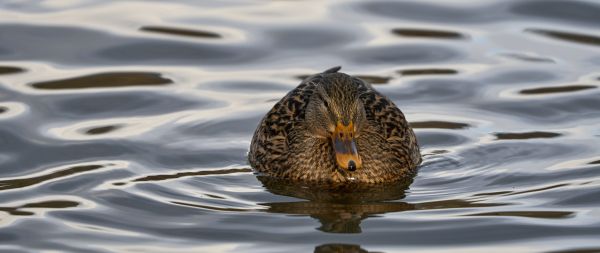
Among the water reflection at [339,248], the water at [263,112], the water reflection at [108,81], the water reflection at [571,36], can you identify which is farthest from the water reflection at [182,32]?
the water reflection at [339,248]

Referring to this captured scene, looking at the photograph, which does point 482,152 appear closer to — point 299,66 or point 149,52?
point 299,66

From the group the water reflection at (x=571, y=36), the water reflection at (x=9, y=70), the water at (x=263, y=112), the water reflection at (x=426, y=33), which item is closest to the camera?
the water at (x=263, y=112)

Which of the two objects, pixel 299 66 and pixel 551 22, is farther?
pixel 551 22

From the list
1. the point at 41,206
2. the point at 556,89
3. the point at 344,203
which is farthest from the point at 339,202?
the point at 556,89

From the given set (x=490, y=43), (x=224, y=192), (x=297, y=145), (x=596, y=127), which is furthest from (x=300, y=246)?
(x=490, y=43)

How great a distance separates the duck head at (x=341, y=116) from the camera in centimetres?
1173

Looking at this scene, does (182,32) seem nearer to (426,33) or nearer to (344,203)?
(426,33)

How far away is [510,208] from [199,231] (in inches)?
89.5

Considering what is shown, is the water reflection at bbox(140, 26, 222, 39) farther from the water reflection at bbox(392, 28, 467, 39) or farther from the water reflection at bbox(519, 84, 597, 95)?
the water reflection at bbox(519, 84, 597, 95)

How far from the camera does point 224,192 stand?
11711 mm

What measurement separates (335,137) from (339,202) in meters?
0.52

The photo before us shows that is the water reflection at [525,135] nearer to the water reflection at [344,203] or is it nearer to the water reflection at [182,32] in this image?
the water reflection at [344,203]

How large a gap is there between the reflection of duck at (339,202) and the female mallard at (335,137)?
142mm

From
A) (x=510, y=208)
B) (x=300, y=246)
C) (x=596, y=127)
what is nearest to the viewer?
(x=300, y=246)
